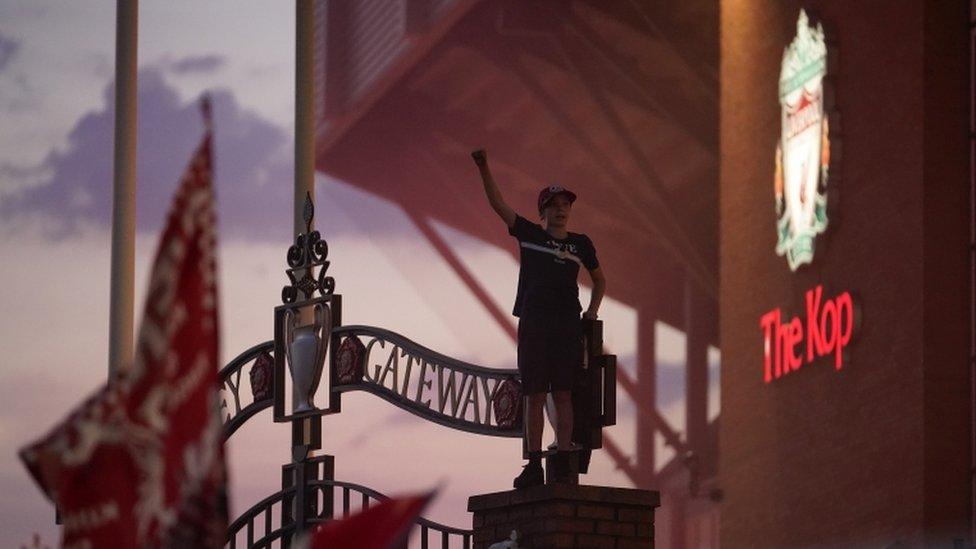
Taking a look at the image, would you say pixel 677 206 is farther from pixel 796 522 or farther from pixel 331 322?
pixel 331 322

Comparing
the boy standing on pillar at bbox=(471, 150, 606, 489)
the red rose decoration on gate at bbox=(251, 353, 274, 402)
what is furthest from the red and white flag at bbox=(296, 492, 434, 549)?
the red rose decoration on gate at bbox=(251, 353, 274, 402)

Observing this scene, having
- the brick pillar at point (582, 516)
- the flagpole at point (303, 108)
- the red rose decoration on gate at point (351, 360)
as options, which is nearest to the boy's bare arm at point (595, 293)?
the brick pillar at point (582, 516)

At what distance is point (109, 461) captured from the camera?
380cm

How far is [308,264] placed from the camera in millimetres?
12641

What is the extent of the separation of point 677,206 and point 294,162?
25.4 metres

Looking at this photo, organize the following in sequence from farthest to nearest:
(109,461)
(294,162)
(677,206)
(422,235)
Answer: (422,235)
(677,206)
(294,162)
(109,461)

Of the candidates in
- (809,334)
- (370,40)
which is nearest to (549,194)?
(809,334)

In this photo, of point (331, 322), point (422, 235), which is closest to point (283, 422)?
point (331, 322)

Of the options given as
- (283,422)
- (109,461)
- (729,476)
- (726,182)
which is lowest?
(109,461)

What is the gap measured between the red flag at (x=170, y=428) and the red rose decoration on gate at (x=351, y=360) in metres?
8.59

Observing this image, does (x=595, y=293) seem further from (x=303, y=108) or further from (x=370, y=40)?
(x=370, y=40)

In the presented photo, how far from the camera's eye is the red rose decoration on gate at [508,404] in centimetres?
1129

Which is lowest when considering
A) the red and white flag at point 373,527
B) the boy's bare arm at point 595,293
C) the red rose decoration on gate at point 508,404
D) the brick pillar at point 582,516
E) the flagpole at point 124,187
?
the red and white flag at point 373,527

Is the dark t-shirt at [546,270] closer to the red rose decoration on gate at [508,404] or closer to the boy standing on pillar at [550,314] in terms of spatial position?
Answer: the boy standing on pillar at [550,314]
